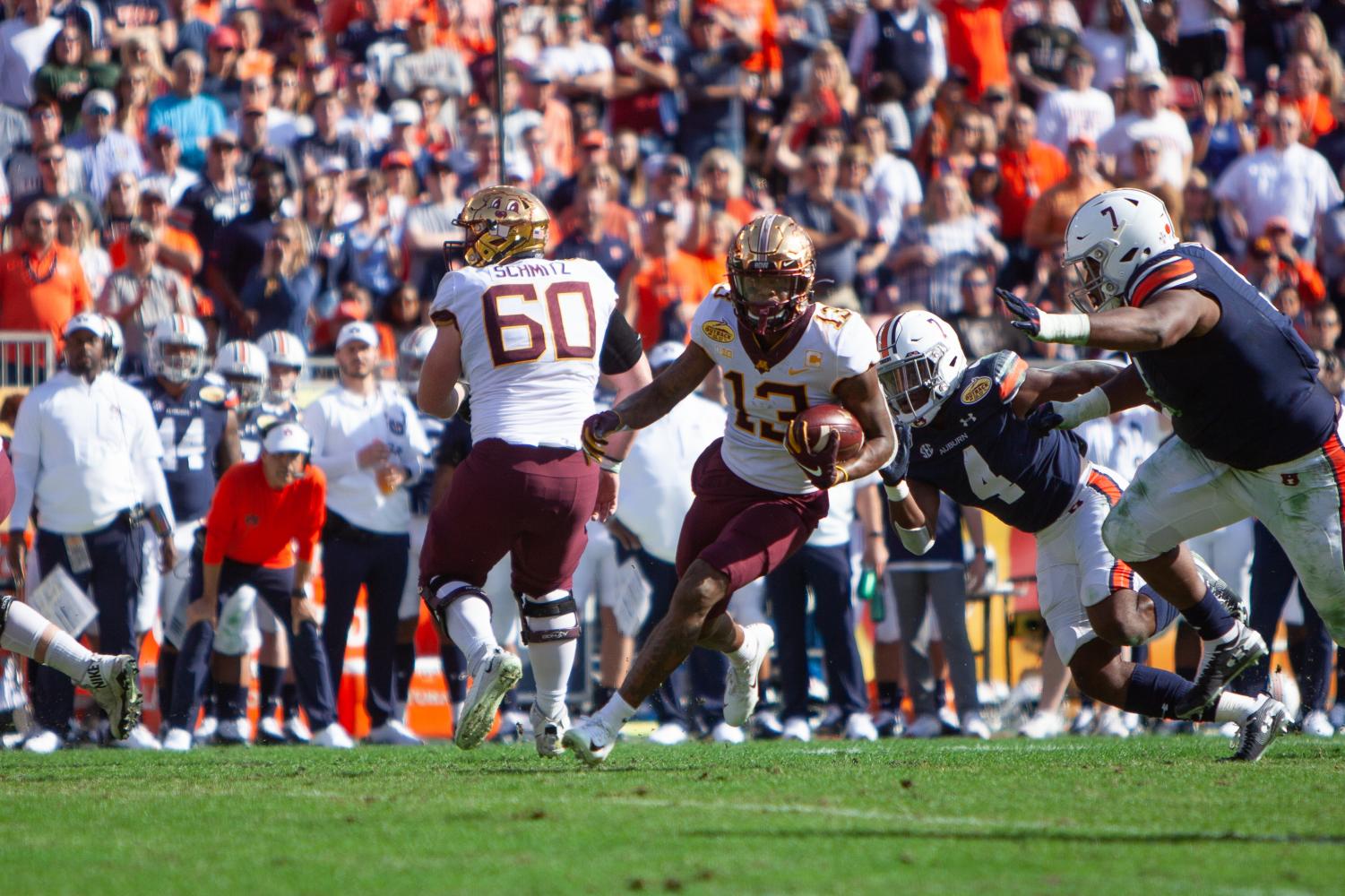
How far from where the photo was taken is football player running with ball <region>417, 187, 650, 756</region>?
22.7 ft

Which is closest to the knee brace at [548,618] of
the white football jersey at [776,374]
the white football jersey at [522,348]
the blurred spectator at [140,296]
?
the white football jersey at [522,348]

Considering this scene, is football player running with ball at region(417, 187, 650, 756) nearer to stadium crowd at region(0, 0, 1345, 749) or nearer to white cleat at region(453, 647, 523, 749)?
white cleat at region(453, 647, 523, 749)

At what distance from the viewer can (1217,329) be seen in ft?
21.1

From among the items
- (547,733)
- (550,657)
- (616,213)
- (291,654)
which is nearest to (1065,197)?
(616,213)

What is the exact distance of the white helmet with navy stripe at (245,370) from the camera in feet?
36.0

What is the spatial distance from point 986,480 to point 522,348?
200cm

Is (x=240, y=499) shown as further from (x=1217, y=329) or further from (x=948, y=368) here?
(x=1217, y=329)

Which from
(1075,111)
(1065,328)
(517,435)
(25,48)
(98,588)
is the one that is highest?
(25,48)

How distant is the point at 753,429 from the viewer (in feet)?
22.8

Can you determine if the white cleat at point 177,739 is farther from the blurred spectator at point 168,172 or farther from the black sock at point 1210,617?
the black sock at point 1210,617

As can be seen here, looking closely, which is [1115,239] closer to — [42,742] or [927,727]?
[927,727]

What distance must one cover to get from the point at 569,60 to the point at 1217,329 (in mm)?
9591

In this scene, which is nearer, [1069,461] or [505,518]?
[505,518]

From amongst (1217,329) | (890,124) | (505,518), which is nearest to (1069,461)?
(1217,329)
